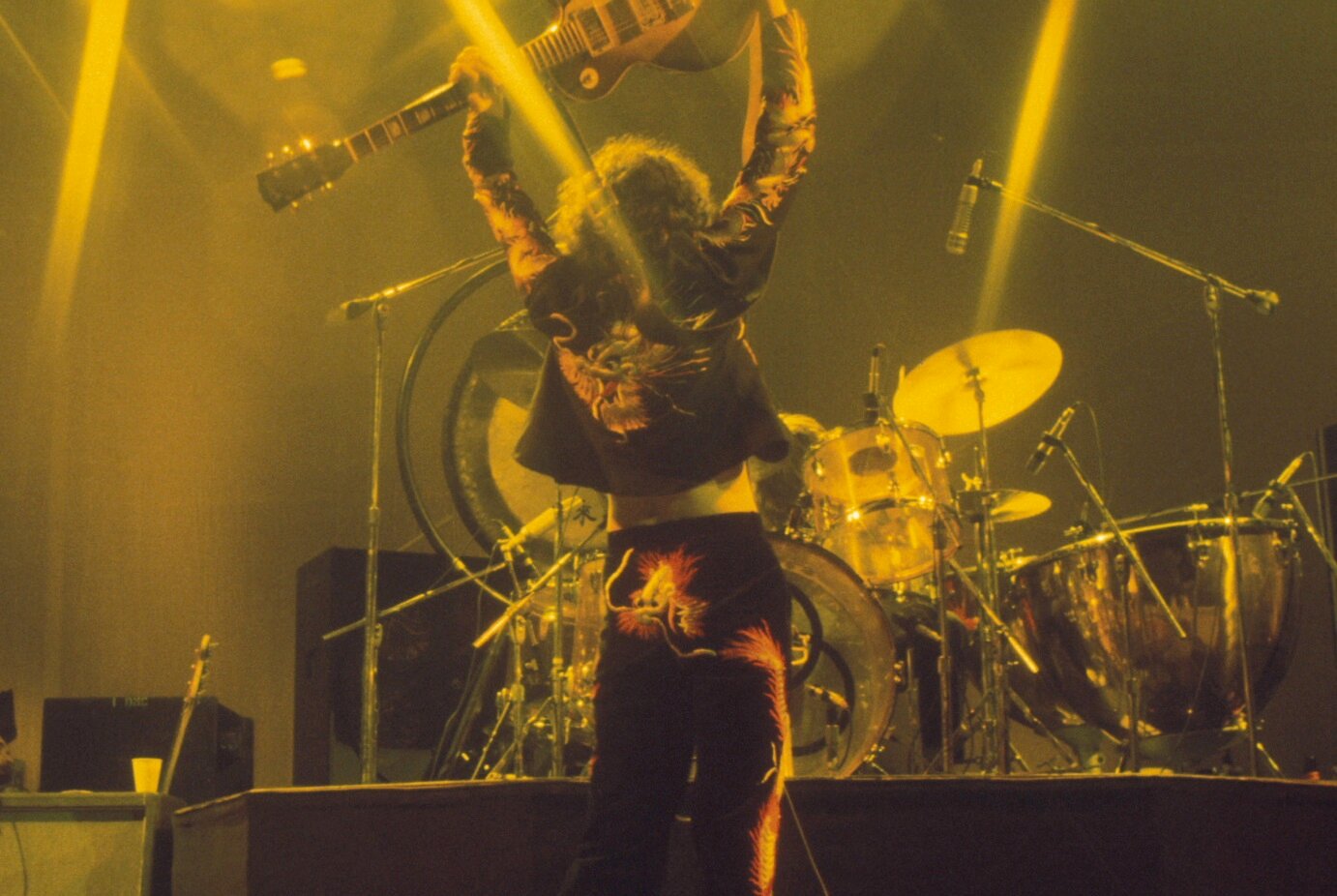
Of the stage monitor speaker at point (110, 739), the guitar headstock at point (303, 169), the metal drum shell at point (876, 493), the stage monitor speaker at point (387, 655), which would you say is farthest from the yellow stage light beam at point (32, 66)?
the metal drum shell at point (876, 493)

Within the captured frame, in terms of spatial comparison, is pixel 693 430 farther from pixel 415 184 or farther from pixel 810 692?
pixel 415 184

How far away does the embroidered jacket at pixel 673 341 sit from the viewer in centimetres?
262

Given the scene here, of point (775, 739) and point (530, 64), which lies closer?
point (775, 739)

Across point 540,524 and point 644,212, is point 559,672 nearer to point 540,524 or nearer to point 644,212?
point 540,524

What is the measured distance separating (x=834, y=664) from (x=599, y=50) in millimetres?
2220

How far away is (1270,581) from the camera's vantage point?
15.8 feet

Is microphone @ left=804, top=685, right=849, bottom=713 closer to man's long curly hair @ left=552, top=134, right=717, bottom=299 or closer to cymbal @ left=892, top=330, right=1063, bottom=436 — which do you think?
cymbal @ left=892, top=330, right=1063, bottom=436

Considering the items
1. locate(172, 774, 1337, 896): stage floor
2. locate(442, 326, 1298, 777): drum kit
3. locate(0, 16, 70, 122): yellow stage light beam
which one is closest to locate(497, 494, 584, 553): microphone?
locate(442, 326, 1298, 777): drum kit

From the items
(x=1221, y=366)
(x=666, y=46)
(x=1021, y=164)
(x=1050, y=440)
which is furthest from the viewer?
A: (x=1021, y=164)

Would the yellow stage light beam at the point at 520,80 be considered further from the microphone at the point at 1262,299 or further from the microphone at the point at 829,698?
the microphone at the point at 1262,299

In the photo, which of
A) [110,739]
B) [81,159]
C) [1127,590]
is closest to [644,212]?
[1127,590]

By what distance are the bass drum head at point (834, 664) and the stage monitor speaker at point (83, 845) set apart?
2.01 meters

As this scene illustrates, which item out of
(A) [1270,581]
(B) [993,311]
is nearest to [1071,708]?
(A) [1270,581]

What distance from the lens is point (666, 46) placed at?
12.1ft
